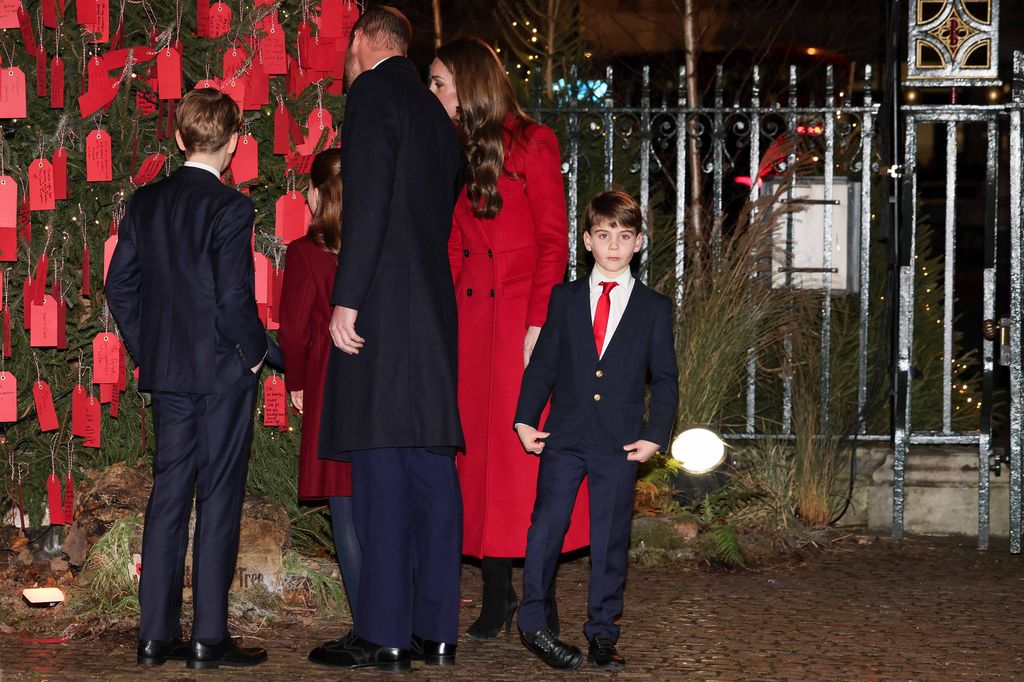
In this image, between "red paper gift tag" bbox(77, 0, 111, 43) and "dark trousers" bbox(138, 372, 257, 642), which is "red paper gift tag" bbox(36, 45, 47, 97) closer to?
"red paper gift tag" bbox(77, 0, 111, 43)

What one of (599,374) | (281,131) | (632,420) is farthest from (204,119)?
(632,420)

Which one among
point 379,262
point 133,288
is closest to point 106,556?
point 133,288

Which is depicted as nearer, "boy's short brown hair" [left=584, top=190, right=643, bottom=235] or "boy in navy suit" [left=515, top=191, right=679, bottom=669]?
"boy in navy suit" [left=515, top=191, right=679, bottom=669]

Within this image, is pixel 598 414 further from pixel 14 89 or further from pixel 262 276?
pixel 14 89

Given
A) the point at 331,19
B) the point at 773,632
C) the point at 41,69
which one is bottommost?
the point at 773,632

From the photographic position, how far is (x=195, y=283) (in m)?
4.23

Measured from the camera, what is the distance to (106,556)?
196 inches

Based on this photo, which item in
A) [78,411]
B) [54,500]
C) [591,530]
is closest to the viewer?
[591,530]

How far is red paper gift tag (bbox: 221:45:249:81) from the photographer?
5.15 metres

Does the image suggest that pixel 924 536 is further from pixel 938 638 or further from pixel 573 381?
pixel 573 381

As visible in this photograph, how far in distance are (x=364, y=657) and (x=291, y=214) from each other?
1.73m

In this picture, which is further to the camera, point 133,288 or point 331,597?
point 331,597

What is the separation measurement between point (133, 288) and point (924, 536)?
4457 millimetres

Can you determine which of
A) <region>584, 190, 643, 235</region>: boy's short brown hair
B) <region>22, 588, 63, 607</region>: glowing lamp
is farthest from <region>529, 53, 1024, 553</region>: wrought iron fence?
<region>22, 588, 63, 607</region>: glowing lamp
